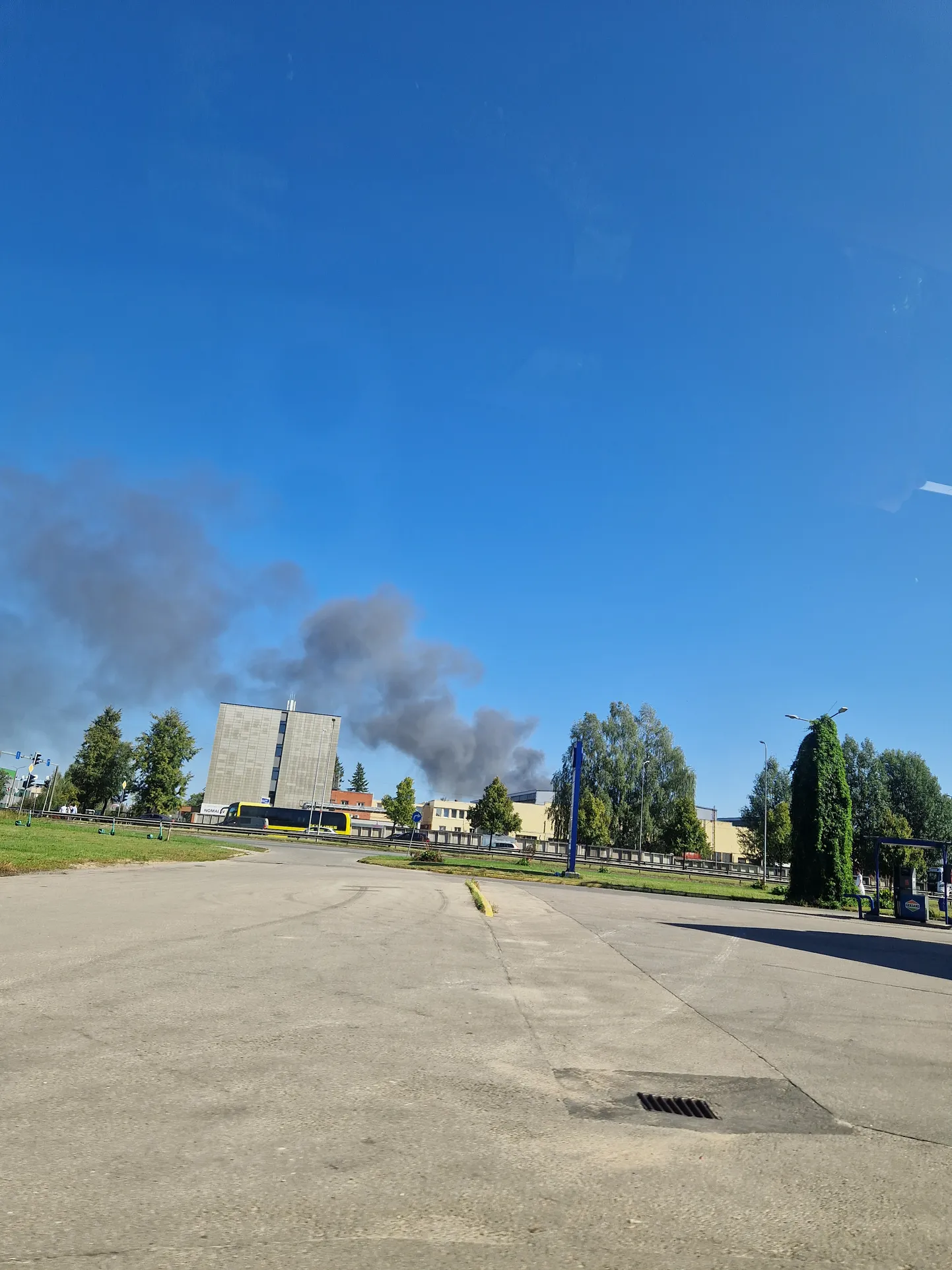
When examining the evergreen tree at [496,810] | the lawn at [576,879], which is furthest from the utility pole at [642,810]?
the lawn at [576,879]

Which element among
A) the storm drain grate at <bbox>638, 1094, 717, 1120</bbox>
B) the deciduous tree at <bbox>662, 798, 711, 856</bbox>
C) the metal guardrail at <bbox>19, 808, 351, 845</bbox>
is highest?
the deciduous tree at <bbox>662, 798, 711, 856</bbox>

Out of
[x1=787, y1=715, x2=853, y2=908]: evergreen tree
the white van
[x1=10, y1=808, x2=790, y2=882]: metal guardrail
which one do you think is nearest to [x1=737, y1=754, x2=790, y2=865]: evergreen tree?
[x1=10, y1=808, x2=790, y2=882]: metal guardrail

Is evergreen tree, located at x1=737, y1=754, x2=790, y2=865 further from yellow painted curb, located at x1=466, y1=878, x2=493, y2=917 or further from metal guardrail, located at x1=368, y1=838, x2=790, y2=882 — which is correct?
yellow painted curb, located at x1=466, y1=878, x2=493, y2=917

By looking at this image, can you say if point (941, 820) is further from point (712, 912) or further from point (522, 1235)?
point (522, 1235)

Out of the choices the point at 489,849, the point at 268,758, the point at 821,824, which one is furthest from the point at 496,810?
the point at 821,824

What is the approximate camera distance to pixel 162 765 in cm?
6562

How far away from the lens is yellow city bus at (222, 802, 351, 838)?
73.2 metres

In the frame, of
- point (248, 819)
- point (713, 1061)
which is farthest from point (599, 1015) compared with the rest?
point (248, 819)

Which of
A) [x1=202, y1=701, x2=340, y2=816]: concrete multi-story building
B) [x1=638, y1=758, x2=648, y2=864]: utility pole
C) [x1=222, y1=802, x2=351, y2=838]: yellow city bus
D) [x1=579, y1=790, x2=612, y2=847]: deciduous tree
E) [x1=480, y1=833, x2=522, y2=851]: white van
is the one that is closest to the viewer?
[x1=480, y1=833, x2=522, y2=851]: white van

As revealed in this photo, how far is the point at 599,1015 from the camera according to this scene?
23.5ft

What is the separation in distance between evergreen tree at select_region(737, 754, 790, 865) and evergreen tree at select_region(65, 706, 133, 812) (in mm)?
60207

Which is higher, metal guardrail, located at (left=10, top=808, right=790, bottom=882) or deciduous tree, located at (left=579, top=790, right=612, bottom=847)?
deciduous tree, located at (left=579, top=790, right=612, bottom=847)

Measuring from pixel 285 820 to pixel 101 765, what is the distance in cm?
1733

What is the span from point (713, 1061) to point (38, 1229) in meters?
4.72
